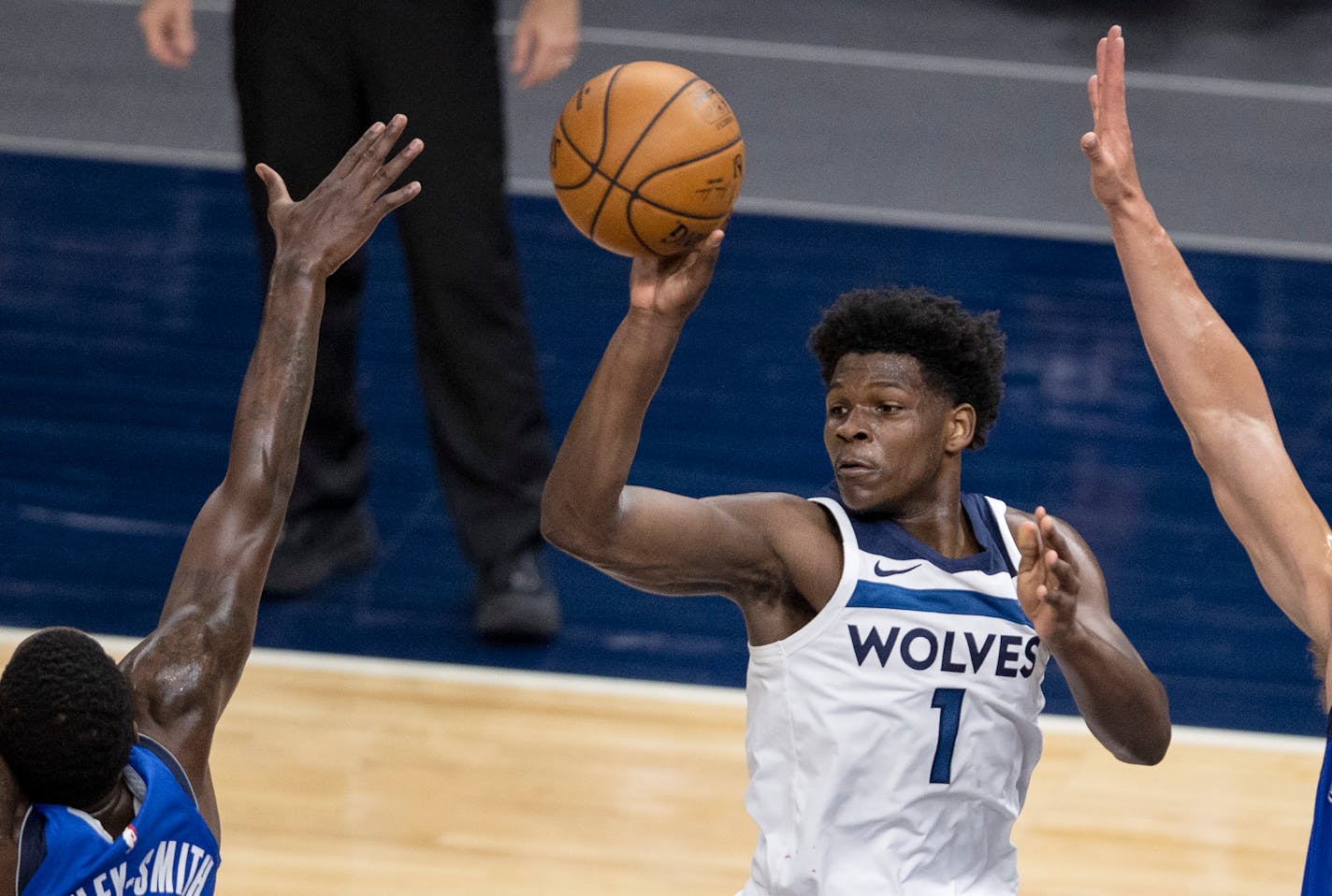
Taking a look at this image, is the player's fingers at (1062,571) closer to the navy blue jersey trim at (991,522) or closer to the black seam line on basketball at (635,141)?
the navy blue jersey trim at (991,522)

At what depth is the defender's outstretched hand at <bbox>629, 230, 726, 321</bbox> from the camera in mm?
2957

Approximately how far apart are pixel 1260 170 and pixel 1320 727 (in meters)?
6.49

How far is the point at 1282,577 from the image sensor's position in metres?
2.92

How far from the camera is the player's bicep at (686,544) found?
302 cm

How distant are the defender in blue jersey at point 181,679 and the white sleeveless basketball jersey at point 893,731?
0.86 meters

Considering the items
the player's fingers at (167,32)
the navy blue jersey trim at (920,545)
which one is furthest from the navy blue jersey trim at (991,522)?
the player's fingers at (167,32)

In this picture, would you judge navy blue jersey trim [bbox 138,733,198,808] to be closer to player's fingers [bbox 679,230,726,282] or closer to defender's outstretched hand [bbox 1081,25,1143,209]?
player's fingers [bbox 679,230,726,282]

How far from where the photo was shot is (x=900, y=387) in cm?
329

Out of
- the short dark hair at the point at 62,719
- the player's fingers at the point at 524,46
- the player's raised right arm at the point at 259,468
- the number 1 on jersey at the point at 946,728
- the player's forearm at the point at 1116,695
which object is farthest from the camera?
the player's fingers at the point at 524,46

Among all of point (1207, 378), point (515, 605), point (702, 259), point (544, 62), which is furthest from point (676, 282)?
point (515, 605)

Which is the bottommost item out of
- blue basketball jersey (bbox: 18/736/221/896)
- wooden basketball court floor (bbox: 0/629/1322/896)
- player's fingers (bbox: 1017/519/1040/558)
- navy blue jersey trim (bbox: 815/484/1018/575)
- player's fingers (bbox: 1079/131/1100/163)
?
wooden basketball court floor (bbox: 0/629/1322/896)

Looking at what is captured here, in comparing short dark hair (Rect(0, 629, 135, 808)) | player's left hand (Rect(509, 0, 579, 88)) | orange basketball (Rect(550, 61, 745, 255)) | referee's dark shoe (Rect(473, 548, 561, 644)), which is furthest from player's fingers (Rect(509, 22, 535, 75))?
short dark hair (Rect(0, 629, 135, 808))

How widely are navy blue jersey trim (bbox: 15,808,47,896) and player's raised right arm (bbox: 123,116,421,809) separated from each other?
386mm

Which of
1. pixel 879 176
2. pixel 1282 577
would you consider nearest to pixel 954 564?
pixel 1282 577
